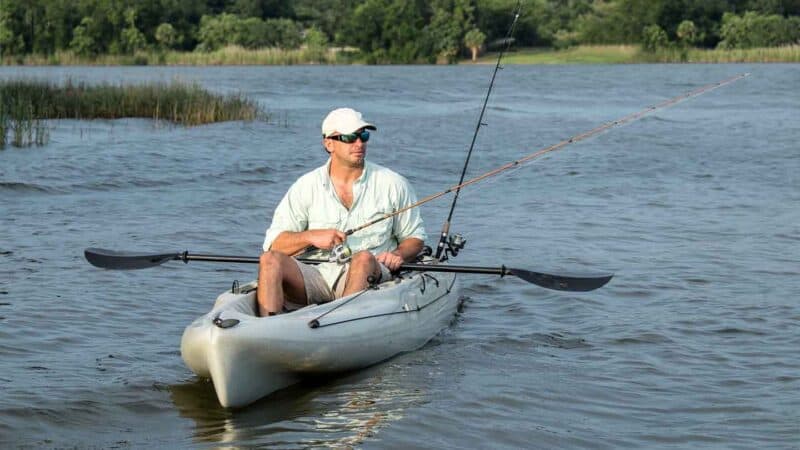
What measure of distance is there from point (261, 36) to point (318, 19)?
425 inches

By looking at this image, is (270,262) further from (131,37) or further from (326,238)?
(131,37)

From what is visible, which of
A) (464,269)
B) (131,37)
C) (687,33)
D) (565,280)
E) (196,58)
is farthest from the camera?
(131,37)

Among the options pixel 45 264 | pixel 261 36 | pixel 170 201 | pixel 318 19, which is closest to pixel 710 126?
pixel 170 201

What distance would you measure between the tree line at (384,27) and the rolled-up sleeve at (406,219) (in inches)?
2830

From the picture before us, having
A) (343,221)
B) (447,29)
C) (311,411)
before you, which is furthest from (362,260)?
(447,29)

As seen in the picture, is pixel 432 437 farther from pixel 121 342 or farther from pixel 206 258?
pixel 121 342

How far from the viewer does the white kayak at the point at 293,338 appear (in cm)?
624

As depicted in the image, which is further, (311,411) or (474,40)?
(474,40)

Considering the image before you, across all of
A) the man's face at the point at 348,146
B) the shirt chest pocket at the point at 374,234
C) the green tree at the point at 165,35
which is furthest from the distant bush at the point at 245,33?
the man's face at the point at 348,146

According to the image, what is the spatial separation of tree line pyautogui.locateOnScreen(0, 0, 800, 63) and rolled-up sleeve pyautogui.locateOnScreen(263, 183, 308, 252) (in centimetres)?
7219

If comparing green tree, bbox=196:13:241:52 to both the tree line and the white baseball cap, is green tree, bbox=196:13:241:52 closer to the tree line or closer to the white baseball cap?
the tree line

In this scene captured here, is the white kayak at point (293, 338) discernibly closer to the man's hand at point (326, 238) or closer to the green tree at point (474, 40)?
the man's hand at point (326, 238)

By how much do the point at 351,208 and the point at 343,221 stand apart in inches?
3.5

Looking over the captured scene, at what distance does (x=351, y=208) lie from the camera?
7.42 meters
